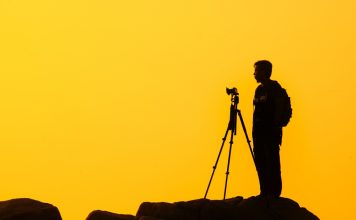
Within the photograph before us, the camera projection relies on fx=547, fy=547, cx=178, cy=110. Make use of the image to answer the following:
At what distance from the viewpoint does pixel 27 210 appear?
18719 mm

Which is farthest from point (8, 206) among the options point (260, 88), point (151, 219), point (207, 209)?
point (260, 88)

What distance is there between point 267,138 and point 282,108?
1.07 m

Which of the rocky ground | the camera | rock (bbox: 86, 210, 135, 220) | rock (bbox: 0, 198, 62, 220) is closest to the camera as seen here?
the rocky ground

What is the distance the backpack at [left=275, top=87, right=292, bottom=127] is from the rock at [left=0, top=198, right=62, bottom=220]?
836 centimetres

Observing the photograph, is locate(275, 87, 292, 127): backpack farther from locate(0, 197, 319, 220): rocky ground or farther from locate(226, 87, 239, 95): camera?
locate(0, 197, 319, 220): rocky ground

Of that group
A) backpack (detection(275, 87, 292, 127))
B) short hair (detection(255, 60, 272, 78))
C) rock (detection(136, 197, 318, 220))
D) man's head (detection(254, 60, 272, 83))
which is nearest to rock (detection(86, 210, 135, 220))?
rock (detection(136, 197, 318, 220))

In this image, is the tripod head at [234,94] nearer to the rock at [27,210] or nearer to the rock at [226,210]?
the rock at [226,210]

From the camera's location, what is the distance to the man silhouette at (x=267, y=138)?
54.5 feet

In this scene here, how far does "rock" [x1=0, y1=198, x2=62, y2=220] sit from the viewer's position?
18.4m

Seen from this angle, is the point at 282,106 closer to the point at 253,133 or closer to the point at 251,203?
the point at 253,133

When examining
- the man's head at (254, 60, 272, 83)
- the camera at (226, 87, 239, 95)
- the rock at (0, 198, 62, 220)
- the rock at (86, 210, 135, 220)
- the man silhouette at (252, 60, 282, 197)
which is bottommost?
the rock at (0, 198, 62, 220)

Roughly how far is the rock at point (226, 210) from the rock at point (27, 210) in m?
3.50

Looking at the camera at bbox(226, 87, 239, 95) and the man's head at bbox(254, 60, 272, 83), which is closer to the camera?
the man's head at bbox(254, 60, 272, 83)

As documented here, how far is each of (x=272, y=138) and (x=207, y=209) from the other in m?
2.95
